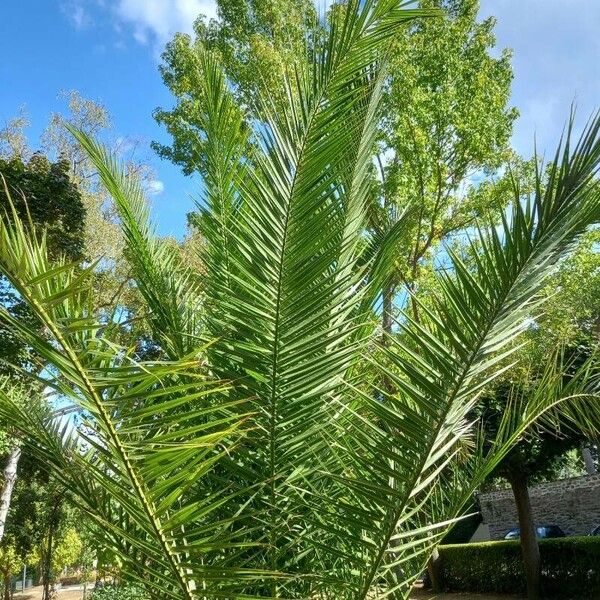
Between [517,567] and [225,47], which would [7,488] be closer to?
[225,47]

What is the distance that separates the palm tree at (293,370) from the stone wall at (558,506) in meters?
18.4

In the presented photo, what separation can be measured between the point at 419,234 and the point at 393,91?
2397mm

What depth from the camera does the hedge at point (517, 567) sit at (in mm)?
12977

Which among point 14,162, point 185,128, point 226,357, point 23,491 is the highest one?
point 185,128

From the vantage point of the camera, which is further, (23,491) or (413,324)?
(23,491)

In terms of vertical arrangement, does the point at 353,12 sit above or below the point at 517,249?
above

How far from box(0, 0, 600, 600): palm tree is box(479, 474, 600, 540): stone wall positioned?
18435 millimetres

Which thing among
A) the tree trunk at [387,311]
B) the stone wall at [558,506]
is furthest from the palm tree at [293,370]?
the stone wall at [558,506]

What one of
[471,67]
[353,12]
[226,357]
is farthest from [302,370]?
[471,67]

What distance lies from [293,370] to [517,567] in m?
15.3

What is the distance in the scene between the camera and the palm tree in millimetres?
1375

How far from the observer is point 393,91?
35.1ft

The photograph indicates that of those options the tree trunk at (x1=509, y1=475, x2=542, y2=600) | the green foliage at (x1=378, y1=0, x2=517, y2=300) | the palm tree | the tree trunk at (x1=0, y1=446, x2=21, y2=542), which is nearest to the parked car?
the tree trunk at (x1=509, y1=475, x2=542, y2=600)

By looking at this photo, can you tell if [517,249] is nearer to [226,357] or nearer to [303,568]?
[226,357]
